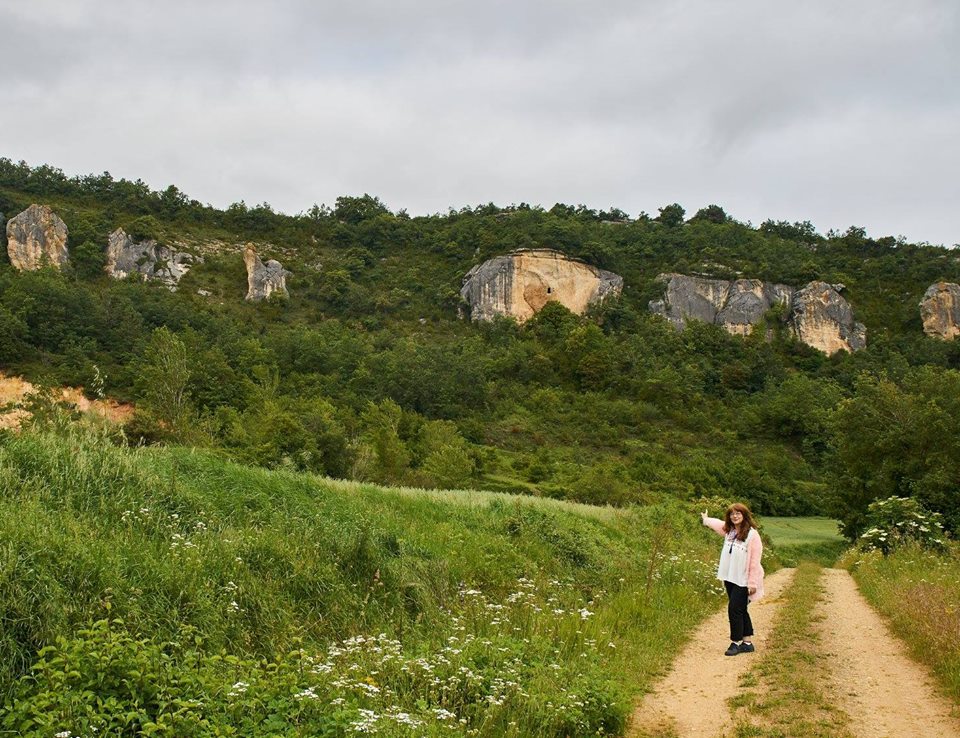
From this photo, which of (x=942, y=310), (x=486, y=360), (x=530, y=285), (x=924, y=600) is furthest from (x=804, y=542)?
(x=942, y=310)

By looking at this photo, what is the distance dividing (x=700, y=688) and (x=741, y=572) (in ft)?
6.20

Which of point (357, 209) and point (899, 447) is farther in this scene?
point (357, 209)

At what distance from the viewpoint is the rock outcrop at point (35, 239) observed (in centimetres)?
8281

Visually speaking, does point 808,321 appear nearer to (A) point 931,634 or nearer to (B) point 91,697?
(A) point 931,634

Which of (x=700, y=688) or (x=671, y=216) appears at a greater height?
(x=671, y=216)

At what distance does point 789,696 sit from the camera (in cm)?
630

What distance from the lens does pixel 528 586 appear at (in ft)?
32.7

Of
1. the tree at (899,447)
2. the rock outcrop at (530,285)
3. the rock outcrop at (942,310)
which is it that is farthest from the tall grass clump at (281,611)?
the rock outcrop at (942,310)

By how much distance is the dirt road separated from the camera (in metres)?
5.69

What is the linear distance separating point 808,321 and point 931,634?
324 ft

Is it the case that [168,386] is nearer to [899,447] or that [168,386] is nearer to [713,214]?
[899,447]

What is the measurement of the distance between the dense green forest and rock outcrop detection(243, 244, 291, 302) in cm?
269

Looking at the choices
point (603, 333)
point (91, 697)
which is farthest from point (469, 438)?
point (91, 697)

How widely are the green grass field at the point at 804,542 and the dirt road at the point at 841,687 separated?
16601 millimetres
